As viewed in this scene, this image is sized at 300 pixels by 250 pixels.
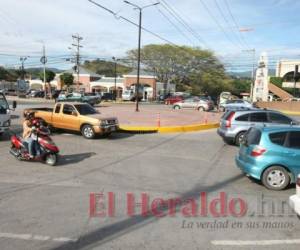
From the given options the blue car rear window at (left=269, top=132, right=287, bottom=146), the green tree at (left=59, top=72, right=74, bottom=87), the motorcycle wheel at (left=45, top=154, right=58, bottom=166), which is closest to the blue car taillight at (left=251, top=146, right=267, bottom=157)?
the blue car rear window at (left=269, top=132, right=287, bottom=146)

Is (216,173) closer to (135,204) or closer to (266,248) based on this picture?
(135,204)

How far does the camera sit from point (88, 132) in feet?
55.5

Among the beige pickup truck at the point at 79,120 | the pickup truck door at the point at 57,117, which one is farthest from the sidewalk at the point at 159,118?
the pickup truck door at the point at 57,117

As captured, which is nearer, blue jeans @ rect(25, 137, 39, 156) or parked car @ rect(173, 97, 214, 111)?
blue jeans @ rect(25, 137, 39, 156)

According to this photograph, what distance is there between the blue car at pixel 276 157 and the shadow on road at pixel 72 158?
546cm

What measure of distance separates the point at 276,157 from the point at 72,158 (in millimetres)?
6452

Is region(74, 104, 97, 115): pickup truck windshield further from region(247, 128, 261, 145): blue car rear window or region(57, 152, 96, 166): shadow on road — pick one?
region(247, 128, 261, 145): blue car rear window

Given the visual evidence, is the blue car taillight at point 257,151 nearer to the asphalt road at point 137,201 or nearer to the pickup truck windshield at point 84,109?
the asphalt road at point 137,201

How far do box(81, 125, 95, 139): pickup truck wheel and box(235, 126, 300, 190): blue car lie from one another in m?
9.19

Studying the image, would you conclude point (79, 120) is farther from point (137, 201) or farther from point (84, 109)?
point (137, 201)

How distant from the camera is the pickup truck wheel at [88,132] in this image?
16811 millimetres

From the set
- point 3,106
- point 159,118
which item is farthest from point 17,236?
point 159,118

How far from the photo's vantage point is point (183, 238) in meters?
5.75

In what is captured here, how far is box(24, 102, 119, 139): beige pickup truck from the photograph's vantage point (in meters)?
16.8
